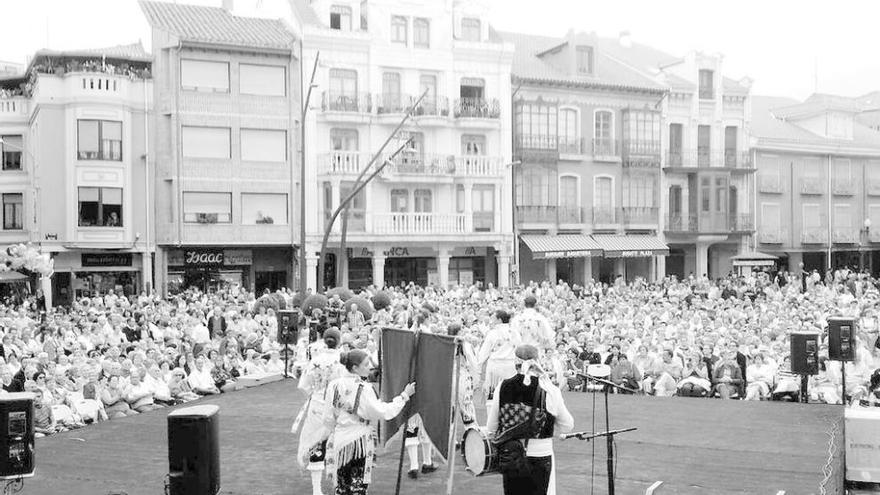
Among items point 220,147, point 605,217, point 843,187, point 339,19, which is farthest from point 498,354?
point 843,187

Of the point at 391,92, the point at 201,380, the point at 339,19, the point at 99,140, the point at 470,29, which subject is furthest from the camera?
the point at 470,29

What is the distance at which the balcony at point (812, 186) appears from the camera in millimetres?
51781

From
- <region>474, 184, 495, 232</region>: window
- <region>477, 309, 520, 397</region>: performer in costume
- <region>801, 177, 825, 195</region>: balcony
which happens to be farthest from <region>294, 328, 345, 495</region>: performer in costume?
<region>801, 177, 825, 195</region>: balcony

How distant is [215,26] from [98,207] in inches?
360

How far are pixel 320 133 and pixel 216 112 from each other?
4489 mm

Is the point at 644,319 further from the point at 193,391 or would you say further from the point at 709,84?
the point at 709,84

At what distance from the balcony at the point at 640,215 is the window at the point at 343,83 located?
1528 cm

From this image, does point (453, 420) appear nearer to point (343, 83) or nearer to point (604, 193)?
point (343, 83)

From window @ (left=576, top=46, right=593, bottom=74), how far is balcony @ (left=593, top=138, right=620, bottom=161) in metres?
3.66

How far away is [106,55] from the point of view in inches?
1469

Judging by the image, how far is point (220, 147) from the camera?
127ft

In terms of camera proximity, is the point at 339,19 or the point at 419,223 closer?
the point at 339,19

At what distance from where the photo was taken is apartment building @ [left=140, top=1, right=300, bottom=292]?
1490 inches

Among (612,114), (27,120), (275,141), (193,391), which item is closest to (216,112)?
(275,141)
